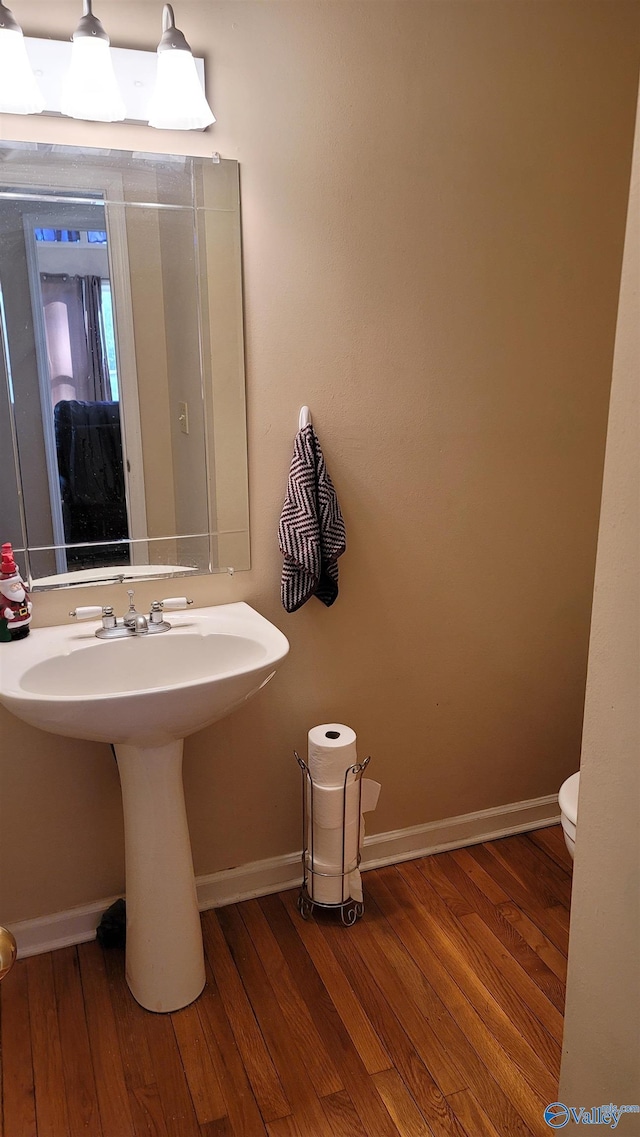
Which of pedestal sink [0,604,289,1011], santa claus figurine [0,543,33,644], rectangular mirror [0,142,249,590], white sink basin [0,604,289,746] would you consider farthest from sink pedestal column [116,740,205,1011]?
rectangular mirror [0,142,249,590]

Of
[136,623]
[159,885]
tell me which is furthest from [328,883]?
[136,623]

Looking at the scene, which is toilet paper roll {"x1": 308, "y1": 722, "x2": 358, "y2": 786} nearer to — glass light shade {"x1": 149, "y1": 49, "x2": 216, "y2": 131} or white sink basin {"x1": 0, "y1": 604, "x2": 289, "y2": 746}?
white sink basin {"x1": 0, "y1": 604, "x2": 289, "y2": 746}

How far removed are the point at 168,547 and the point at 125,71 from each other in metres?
1.00

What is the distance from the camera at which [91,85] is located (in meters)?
1.55

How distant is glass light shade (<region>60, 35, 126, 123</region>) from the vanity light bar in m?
0.02

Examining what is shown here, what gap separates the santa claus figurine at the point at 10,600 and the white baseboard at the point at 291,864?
2.60ft

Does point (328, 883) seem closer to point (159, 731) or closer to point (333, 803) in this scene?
point (333, 803)

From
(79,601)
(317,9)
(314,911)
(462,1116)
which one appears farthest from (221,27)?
(462,1116)

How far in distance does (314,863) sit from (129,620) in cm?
84

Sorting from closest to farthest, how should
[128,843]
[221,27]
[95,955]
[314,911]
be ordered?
[221,27], [128,843], [95,955], [314,911]

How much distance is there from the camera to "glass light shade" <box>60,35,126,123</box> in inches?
59.9

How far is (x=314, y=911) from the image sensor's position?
2162mm

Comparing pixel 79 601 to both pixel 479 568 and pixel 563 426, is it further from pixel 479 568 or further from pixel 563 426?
pixel 563 426

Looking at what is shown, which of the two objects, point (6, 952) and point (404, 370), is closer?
point (6, 952)
